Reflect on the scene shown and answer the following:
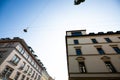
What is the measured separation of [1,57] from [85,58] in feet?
60.7

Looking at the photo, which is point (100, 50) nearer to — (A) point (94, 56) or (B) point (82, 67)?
(A) point (94, 56)

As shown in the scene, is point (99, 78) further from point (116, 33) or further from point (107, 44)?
point (116, 33)

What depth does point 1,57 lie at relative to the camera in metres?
19.0

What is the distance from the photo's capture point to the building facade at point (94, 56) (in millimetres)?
11797

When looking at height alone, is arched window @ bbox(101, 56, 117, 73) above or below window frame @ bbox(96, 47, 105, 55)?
below

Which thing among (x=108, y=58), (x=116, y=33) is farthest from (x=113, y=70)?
(x=116, y=33)

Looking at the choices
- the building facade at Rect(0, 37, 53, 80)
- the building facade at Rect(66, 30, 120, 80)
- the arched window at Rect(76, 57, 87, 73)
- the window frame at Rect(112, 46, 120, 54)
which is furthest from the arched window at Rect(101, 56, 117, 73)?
the building facade at Rect(0, 37, 53, 80)

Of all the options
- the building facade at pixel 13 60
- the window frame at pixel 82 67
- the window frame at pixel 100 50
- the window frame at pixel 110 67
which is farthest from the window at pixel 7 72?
the window frame at pixel 110 67

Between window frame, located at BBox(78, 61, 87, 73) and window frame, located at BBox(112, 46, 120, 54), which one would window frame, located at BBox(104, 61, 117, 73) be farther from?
window frame, located at BBox(112, 46, 120, 54)

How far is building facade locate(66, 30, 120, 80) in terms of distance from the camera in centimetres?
1180

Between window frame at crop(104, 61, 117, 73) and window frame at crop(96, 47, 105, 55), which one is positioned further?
window frame at crop(96, 47, 105, 55)

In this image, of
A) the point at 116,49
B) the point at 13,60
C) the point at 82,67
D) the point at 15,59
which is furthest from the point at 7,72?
the point at 116,49

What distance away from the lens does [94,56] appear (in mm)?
14367

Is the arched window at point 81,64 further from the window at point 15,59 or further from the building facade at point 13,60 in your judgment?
the window at point 15,59
